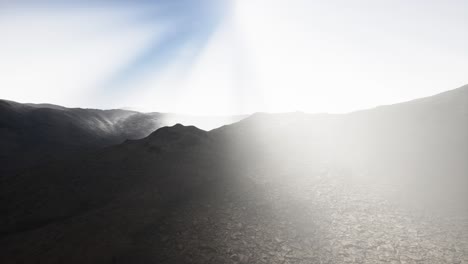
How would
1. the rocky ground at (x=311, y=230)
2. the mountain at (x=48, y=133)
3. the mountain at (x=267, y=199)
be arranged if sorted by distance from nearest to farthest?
the rocky ground at (x=311, y=230) → the mountain at (x=267, y=199) → the mountain at (x=48, y=133)

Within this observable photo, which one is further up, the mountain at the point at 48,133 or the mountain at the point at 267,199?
the mountain at the point at 48,133

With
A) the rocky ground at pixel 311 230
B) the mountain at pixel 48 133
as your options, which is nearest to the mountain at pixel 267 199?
the rocky ground at pixel 311 230

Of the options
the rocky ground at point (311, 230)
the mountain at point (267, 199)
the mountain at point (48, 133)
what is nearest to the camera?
the rocky ground at point (311, 230)

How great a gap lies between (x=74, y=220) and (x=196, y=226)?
789cm

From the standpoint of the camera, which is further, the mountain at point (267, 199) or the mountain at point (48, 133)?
the mountain at point (48, 133)

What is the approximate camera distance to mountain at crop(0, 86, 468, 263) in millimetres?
11695

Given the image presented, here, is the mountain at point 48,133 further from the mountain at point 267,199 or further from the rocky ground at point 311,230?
the rocky ground at point 311,230

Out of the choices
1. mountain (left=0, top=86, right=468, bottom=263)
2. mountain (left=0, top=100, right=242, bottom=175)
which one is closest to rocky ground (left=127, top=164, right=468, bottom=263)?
mountain (left=0, top=86, right=468, bottom=263)

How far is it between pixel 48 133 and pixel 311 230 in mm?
59099

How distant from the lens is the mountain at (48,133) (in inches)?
1644

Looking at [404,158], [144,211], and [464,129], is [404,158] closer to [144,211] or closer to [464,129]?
[464,129]

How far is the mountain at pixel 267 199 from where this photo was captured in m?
11.7

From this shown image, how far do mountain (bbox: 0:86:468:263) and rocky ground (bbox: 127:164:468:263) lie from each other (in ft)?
0.21

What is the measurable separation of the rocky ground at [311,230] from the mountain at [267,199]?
0.06 metres
